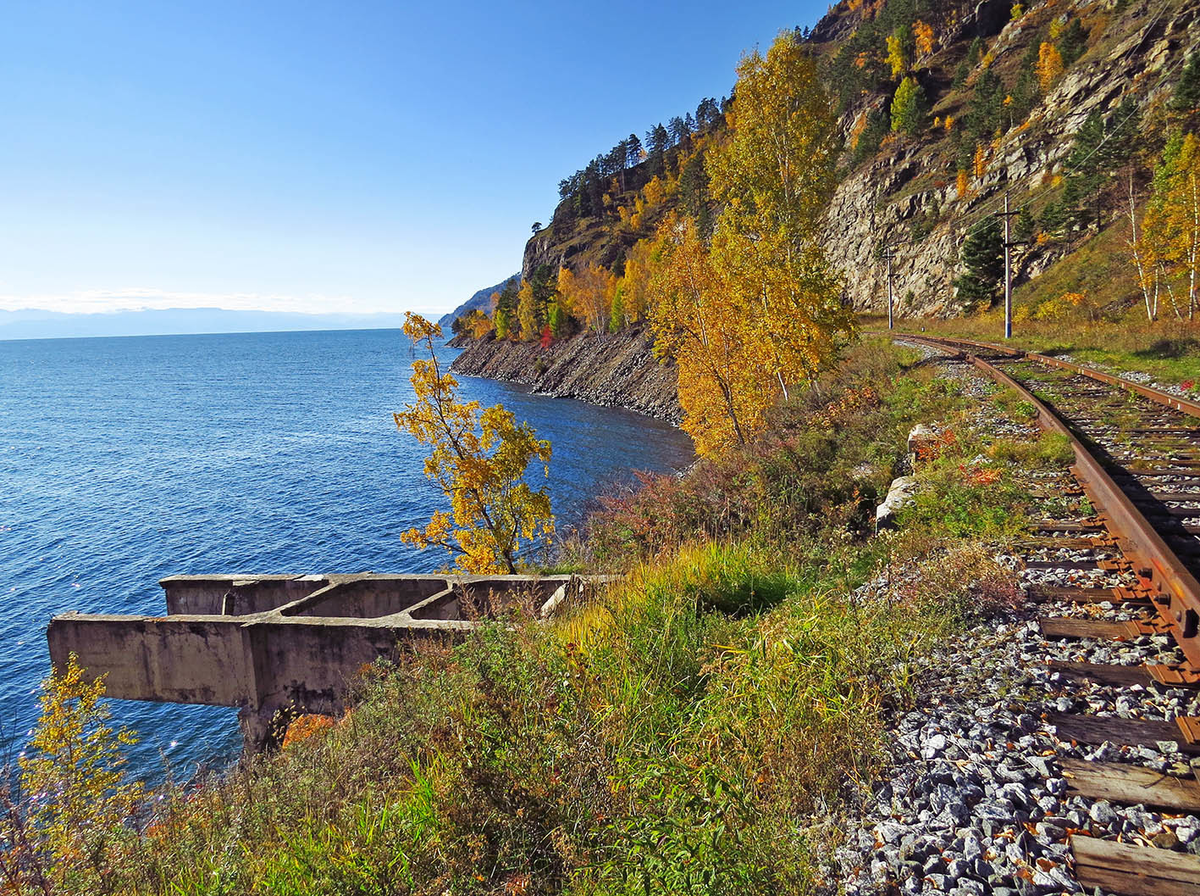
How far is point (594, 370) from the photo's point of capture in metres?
79.7

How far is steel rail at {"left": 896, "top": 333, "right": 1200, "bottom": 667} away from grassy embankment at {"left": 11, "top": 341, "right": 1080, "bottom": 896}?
35.1 inches

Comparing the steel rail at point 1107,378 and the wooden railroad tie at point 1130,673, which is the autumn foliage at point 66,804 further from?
the steel rail at point 1107,378

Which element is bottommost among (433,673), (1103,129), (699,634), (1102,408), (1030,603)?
(433,673)

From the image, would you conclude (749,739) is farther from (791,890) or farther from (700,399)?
(700,399)

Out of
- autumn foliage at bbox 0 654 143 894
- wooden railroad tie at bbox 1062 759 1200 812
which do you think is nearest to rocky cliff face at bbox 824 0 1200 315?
wooden railroad tie at bbox 1062 759 1200 812

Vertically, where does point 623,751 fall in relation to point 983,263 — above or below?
below

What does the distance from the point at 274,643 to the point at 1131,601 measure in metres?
14.4

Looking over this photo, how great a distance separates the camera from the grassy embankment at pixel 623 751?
3393mm

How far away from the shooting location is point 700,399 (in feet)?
85.2

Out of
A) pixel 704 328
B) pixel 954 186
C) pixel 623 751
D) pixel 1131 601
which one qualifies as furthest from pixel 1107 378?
pixel 954 186

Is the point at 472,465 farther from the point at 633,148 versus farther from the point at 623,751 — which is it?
the point at 633,148

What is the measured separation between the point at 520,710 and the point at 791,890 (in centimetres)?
225

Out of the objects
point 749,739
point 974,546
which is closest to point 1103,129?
point 974,546

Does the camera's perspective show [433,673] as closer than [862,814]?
No
